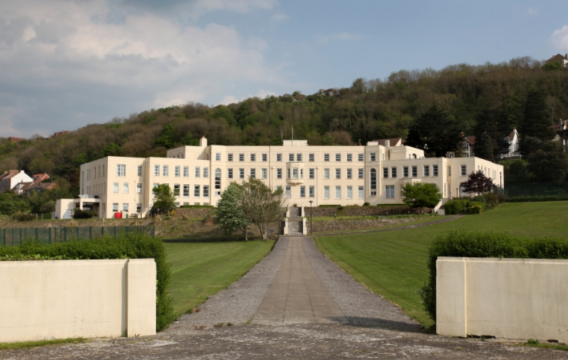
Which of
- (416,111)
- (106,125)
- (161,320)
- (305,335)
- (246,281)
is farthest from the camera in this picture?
(106,125)

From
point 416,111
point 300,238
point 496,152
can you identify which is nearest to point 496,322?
point 300,238

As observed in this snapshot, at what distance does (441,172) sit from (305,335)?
7240 cm

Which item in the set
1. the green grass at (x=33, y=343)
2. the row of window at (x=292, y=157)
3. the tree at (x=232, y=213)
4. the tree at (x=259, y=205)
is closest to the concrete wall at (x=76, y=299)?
the green grass at (x=33, y=343)

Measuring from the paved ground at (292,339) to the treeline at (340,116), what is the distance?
94.8 meters

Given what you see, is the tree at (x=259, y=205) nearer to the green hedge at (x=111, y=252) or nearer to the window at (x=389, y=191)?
the window at (x=389, y=191)

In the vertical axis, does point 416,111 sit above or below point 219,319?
above

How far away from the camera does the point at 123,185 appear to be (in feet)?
269

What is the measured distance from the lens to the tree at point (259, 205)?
61.5m

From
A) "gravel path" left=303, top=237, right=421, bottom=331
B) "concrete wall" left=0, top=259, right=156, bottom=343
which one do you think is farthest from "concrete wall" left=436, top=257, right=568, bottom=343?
"concrete wall" left=0, top=259, right=156, bottom=343

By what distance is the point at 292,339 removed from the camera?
10172mm

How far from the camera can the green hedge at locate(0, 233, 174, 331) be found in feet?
36.5

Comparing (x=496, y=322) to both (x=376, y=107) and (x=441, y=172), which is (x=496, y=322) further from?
(x=376, y=107)

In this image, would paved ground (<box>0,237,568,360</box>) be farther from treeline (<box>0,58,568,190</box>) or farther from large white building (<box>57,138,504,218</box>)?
treeline (<box>0,58,568,190</box>)

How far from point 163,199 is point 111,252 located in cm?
6728
